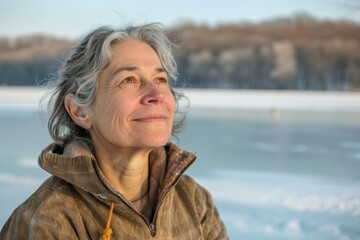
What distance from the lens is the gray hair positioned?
44.7 inches

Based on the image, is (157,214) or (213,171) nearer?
(157,214)

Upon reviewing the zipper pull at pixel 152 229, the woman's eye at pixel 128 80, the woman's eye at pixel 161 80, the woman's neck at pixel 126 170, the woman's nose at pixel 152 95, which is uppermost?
the woman's eye at pixel 128 80

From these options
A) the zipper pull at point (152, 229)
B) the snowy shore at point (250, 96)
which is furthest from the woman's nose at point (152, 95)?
the snowy shore at point (250, 96)

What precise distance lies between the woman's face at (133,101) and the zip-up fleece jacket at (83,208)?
77 mm

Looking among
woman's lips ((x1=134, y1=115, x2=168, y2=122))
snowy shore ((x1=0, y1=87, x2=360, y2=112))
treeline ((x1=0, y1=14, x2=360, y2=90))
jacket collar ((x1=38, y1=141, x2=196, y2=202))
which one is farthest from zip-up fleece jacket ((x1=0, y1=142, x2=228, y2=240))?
treeline ((x1=0, y1=14, x2=360, y2=90))

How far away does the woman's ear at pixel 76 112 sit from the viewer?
1188mm

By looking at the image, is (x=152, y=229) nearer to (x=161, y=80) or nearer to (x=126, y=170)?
(x=126, y=170)

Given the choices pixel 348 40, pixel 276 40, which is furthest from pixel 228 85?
pixel 348 40

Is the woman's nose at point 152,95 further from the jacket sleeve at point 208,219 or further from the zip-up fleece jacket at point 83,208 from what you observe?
the jacket sleeve at point 208,219

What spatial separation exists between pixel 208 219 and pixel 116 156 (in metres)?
0.26

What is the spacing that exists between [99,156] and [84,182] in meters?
0.16

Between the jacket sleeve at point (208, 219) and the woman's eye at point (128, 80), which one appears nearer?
the woman's eye at point (128, 80)

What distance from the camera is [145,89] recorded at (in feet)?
3.65

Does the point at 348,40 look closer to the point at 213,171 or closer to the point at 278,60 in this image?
the point at 278,60
